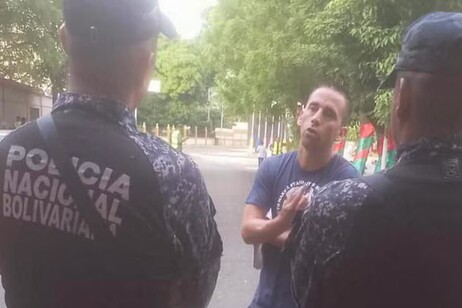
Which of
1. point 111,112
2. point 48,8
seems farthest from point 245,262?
point 48,8

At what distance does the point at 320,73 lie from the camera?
48.9ft

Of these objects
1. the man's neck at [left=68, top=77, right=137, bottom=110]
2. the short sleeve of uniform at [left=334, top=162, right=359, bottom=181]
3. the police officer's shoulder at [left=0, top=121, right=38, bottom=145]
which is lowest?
the short sleeve of uniform at [left=334, top=162, right=359, bottom=181]

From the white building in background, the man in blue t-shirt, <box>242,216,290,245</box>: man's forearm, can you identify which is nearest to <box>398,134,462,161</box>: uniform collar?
<box>242,216,290,245</box>: man's forearm

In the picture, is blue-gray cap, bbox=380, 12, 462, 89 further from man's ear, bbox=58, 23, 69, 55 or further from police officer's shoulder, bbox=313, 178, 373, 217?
man's ear, bbox=58, 23, 69, 55

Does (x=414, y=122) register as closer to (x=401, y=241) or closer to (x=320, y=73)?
(x=401, y=241)

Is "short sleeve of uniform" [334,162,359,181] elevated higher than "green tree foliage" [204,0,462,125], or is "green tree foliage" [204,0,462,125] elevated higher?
"green tree foliage" [204,0,462,125]

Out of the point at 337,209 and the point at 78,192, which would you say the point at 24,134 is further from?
the point at 337,209

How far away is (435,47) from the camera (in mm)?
1658

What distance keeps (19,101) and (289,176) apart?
31.7 metres

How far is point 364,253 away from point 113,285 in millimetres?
590

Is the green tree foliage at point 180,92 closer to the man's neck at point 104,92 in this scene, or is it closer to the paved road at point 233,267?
the paved road at point 233,267

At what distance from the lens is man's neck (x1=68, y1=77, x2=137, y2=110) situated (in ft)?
5.75

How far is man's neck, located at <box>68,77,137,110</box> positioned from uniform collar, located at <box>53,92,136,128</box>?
11 millimetres

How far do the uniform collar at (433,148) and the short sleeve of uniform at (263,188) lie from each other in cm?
122
